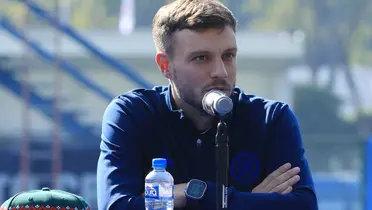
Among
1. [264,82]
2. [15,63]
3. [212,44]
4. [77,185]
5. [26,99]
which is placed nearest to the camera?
[212,44]

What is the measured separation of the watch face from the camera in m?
3.21

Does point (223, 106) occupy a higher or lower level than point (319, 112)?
lower

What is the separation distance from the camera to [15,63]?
62.1 ft

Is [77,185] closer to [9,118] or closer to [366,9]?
[9,118]

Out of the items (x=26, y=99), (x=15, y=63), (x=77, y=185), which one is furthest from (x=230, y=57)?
(x=15, y=63)

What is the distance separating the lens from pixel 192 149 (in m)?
3.38

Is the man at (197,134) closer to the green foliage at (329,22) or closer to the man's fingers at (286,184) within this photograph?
the man's fingers at (286,184)

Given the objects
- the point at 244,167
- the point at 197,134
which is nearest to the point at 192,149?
the point at 197,134

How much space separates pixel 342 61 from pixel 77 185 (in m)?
8.41

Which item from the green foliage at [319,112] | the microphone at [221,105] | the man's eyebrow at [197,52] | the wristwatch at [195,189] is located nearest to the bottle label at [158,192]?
the wristwatch at [195,189]

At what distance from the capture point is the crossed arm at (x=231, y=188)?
3.21 m

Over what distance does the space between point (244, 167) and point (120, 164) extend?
418mm

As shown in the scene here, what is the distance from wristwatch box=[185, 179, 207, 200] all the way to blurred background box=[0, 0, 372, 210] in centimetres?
1185

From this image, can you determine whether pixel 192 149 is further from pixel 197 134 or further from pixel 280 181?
pixel 280 181
